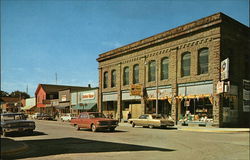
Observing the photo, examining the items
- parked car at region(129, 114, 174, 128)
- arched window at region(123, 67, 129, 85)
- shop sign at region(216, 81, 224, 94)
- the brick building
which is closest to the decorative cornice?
the brick building

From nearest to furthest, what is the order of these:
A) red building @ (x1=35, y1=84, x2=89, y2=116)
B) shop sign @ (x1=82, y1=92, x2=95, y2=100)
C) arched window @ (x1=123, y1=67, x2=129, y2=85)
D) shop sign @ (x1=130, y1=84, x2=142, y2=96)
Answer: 1. shop sign @ (x1=130, y1=84, x2=142, y2=96)
2. arched window @ (x1=123, y1=67, x2=129, y2=85)
3. shop sign @ (x1=82, y1=92, x2=95, y2=100)
4. red building @ (x1=35, y1=84, x2=89, y2=116)

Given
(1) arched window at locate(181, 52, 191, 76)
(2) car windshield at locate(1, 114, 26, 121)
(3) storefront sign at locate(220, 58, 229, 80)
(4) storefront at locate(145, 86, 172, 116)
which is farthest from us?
(4) storefront at locate(145, 86, 172, 116)

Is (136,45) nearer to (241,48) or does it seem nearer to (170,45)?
(170,45)

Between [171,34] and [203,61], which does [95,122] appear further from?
[171,34]

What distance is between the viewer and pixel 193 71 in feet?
97.6

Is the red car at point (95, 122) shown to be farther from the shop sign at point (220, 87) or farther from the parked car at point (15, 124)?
the shop sign at point (220, 87)

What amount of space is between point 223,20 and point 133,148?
20621 millimetres

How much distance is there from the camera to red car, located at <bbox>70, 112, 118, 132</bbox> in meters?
20.2

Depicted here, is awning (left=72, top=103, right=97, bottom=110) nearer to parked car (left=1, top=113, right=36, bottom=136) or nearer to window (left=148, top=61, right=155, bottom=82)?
window (left=148, top=61, right=155, bottom=82)

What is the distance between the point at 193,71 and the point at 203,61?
60.6 inches

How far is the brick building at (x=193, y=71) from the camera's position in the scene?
2747cm

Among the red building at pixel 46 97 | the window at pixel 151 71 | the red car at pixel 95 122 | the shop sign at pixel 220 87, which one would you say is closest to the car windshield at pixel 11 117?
the red car at pixel 95 122

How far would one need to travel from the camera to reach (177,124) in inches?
1211

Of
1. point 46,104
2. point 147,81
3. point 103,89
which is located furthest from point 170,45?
point 46,104
